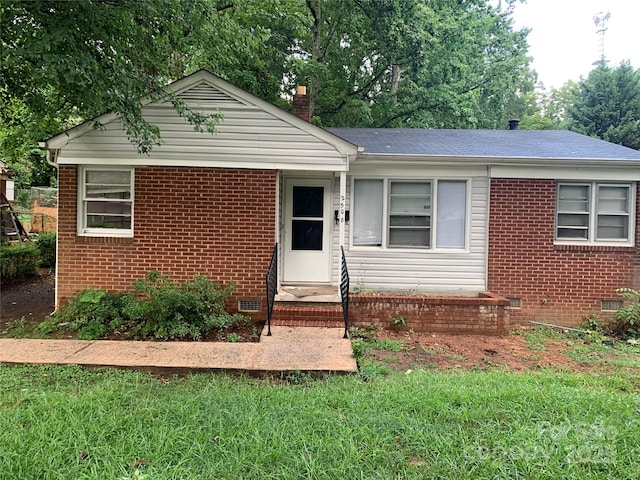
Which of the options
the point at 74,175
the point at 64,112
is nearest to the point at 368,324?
the point at 74,175

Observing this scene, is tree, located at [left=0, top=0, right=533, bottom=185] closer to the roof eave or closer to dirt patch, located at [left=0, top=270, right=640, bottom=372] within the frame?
the roof eave

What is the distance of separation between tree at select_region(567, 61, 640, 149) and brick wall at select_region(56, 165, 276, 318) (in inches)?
776

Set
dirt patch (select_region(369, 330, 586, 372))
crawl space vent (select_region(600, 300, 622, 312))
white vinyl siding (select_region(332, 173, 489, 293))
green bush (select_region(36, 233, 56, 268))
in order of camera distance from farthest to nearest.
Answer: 1. green bush (select_region(36, 233, 56, 268))
2. white vinyl siding (select_region(332, 173, 489, 293))
3. crawl space vent (select_region(600, 300, 622, 312))
4. dirt patch (select_region(369, 330, 586, 372))

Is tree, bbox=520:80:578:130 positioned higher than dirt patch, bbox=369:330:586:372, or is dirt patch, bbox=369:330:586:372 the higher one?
tree, bbox=520:80:578:130

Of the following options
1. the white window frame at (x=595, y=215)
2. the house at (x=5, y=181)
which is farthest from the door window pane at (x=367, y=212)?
the house at (x=5, y=181)

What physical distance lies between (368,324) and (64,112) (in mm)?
7196

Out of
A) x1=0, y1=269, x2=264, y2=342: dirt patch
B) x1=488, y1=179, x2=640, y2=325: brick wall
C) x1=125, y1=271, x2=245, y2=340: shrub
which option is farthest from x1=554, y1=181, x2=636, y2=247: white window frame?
x1=125, y1=271, x2=245, y2=340: shrub

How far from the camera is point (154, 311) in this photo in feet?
20.5

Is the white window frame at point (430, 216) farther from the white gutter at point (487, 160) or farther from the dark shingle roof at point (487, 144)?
the dark shingle roof at point (487, 144)

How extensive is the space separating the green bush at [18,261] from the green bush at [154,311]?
4883 mm

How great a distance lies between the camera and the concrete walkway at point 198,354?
4.75 m

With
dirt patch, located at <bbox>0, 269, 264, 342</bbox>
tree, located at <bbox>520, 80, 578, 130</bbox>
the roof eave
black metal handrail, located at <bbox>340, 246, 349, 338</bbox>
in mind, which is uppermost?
tree, located at <bbox>520, 80, 578, 130</bbox>

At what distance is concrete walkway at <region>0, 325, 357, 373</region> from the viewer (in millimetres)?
4747

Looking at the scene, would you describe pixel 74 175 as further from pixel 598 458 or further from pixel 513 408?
pixel 598 458
